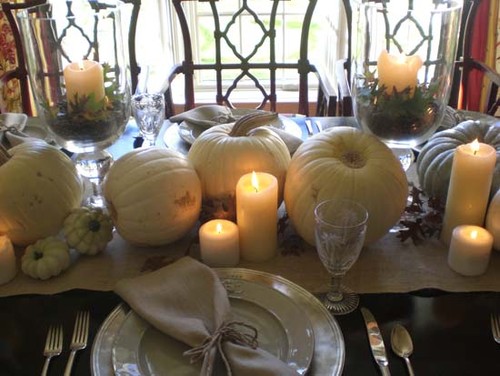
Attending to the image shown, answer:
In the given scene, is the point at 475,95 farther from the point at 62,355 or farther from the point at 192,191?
the point at 62,355

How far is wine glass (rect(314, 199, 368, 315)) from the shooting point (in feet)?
2.73

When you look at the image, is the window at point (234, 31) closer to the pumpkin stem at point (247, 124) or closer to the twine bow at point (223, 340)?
the pumpkin stem at point (247, 124)

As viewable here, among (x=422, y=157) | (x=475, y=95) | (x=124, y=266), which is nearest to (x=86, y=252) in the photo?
(x=124, y=266)

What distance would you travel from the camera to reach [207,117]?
1.40 m

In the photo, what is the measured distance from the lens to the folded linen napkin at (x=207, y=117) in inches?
53.8

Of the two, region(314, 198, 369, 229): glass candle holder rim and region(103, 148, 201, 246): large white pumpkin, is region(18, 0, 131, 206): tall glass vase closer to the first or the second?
region(103, 148, 201, 246): large white pumpkin

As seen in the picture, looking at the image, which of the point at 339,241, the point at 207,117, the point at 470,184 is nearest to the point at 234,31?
the point at 207,117

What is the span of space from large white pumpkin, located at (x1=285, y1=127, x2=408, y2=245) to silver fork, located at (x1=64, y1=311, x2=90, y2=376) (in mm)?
366

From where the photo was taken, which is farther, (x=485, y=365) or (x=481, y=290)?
(x=481, y=290)

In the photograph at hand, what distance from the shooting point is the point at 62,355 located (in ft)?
2.58

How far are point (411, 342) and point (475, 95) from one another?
193cm

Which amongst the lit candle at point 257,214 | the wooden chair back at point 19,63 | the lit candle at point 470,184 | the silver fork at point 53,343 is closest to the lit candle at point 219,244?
the lit candle at point 257,214

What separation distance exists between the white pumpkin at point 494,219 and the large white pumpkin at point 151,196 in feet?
1.57

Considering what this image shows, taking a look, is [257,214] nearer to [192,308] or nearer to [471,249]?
[192,308]
